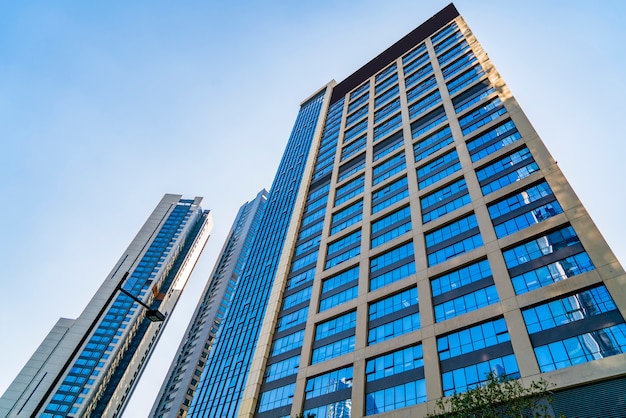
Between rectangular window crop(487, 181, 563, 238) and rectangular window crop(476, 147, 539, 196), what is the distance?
2168 millimetres

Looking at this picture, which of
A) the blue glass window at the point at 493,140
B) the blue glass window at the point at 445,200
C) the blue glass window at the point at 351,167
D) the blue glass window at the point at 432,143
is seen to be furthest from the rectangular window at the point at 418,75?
the blue glass window at the point at 445,200

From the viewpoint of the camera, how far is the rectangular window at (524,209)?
33.4m

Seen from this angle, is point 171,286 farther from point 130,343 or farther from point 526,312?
point 526,312

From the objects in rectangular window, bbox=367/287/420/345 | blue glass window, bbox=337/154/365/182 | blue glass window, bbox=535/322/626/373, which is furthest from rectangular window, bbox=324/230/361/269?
blue glass window, bbox=535/322/626/373

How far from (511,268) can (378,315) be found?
474 inches

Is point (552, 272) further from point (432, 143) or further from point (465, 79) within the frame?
point (465, 79)

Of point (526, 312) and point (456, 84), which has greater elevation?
point (456, 84)

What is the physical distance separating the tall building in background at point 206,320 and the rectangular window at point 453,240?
6562 centimetres

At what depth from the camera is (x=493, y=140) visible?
43594 mm

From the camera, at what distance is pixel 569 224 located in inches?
1220

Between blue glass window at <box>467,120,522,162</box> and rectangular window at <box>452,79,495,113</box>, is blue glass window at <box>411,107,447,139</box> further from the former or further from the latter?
blue glass window at <box>467,120,522,162</box>

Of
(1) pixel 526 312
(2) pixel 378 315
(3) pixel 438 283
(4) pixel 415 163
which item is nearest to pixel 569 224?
(1) pixel 526 312

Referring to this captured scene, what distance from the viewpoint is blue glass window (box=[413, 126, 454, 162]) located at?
49.6m

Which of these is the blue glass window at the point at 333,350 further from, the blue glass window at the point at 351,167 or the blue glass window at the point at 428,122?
the blue glass window at the point at 428,122
